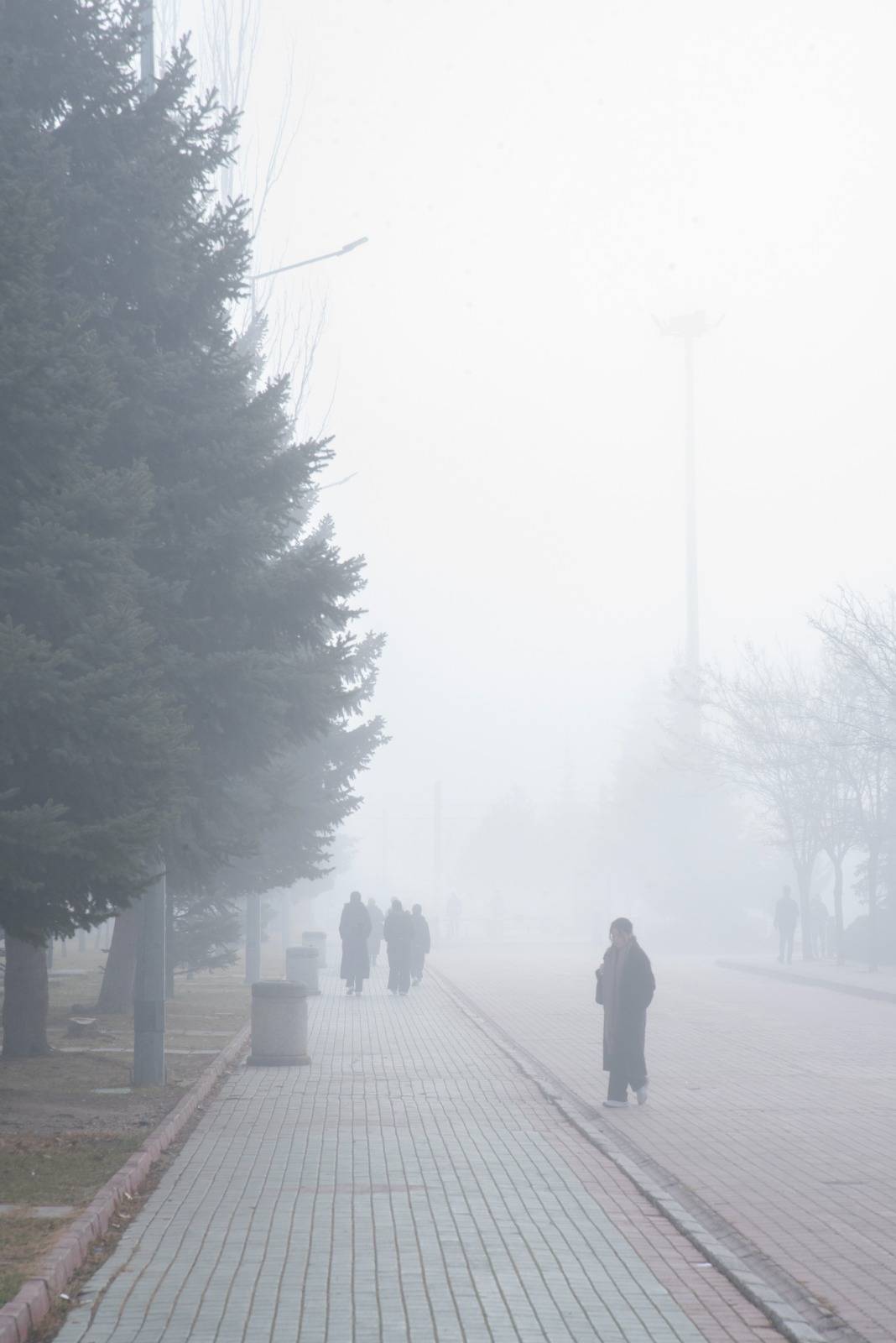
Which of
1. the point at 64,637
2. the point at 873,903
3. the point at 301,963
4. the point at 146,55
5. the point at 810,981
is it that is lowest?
the point at 810,981

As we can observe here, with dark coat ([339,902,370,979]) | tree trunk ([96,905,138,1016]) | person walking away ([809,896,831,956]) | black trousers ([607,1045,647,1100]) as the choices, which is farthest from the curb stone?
person walking away ([809,896,831,956])

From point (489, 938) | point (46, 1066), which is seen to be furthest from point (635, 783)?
point (46, 1066)

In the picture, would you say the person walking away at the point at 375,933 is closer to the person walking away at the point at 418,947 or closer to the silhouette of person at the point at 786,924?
the person walking away at the point at 418,947

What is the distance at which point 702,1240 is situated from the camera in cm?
838

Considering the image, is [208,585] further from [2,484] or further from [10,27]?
[10,27]

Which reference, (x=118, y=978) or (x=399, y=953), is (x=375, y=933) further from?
(x=118, y=978)

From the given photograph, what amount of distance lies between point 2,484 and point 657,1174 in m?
6.68

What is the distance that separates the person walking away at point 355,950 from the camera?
107 ft

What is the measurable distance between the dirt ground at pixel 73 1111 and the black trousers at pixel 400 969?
18.9 feet

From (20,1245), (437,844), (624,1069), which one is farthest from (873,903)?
(437,844)


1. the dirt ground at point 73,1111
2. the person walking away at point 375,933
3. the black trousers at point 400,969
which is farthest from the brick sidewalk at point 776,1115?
the person walking away at point 375,933

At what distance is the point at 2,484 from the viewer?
11969 mm

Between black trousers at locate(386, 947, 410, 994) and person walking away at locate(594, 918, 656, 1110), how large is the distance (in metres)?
17.2

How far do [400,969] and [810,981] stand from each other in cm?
1078
